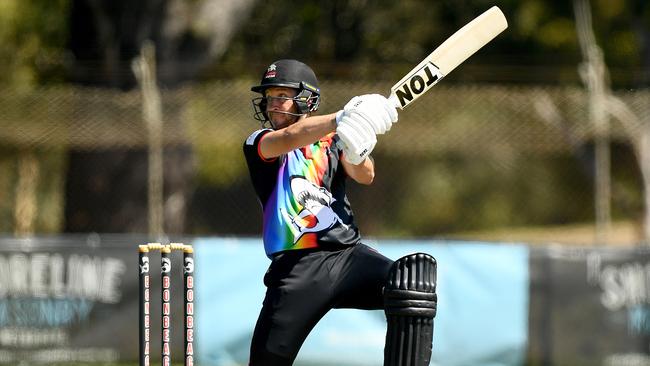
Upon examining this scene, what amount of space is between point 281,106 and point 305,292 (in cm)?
92

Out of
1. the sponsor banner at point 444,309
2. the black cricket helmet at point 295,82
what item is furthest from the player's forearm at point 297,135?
the sponsor banner at point 444,309

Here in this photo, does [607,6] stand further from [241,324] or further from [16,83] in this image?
[241,324]

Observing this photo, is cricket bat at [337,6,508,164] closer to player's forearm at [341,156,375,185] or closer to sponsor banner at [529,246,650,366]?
player's forearm at [341,156,375,185]

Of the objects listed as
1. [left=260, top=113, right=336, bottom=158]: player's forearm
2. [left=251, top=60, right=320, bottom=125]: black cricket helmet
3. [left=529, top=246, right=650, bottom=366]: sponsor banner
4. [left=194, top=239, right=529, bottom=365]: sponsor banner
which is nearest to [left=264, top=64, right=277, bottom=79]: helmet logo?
[left=251, top=60, right=320, bottom=125]: black cricket helmet

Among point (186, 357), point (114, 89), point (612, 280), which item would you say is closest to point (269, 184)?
point (186, 357)

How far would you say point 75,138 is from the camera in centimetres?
1288

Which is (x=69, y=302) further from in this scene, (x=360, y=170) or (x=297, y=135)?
(x=297, y=135)

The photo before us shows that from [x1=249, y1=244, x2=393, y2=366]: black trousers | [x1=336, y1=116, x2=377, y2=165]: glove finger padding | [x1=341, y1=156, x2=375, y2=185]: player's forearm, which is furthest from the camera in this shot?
[x1=341, y1=156, x2=375, y2=185]: player's forearm

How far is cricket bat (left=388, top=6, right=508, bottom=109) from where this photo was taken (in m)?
5.69

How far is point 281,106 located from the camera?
607 cm

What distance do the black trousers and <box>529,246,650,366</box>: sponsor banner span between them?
5.23 meters

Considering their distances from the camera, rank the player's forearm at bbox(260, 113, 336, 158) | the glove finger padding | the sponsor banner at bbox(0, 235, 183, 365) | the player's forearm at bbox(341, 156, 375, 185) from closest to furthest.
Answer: the glove finger padding → the player's forearm at bbox(260, 113, 336, 158) → the player's forearm at bbox(341, 156, 375, 185) → the sponsor banner at bbox(0, 235, 183, 365)

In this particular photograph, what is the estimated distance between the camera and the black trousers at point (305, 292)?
598 cm

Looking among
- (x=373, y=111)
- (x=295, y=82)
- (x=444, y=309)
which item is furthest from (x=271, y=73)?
(x=444, y=309)
